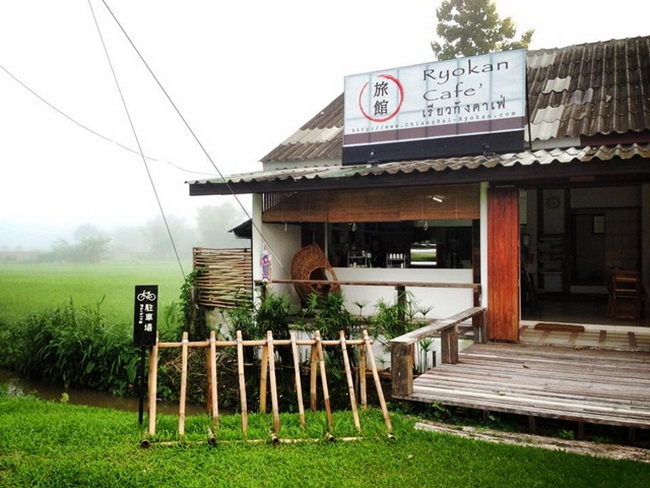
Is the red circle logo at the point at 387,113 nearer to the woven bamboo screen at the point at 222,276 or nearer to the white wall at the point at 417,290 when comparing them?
the white wall at the point at 417,290

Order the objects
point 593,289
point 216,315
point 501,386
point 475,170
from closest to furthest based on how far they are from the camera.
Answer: point 501,386
point 475,170
point 216,315
point 593,289

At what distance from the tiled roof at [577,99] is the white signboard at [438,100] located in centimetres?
145

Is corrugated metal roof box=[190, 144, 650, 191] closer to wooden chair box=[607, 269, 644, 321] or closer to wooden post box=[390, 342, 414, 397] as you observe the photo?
wooden chair box=[607, 269, 644, 321]

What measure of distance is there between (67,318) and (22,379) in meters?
1.29

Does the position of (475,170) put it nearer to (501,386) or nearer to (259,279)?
→ (501,386)

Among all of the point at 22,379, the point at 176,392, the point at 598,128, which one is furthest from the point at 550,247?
the point at 22,379

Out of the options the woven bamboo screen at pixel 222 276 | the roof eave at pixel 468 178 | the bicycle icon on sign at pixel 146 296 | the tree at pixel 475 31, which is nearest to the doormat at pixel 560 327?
the roof eave at pixel 468 178

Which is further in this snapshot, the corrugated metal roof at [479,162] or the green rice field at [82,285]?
the green rice field at [82,285]

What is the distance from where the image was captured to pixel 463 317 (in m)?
7.13

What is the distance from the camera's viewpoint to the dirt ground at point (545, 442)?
14.4ft

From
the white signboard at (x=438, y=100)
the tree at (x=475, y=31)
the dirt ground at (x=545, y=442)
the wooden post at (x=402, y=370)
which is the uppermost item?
the tree at (x=475, y=31)

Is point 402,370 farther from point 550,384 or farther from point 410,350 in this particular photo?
point 550,384

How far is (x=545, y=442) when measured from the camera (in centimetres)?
470

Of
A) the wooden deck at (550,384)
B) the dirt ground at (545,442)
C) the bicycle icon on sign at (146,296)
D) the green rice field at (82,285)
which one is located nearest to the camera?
the dirt ground at (545,442)
